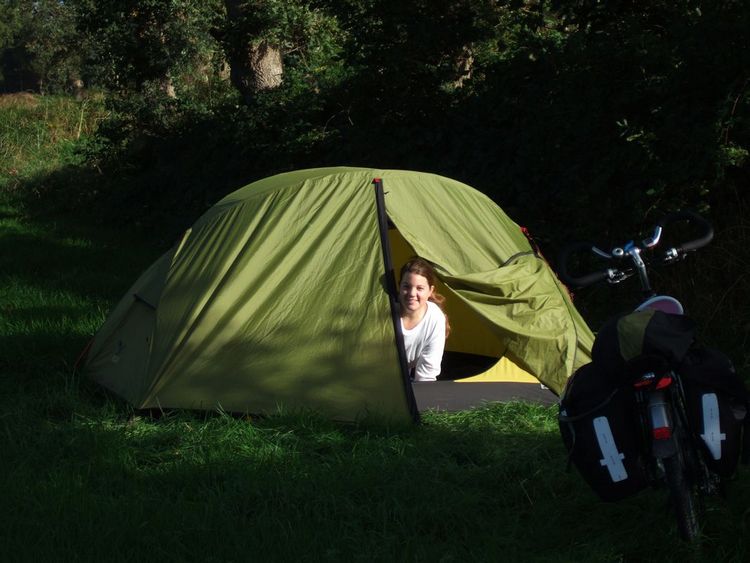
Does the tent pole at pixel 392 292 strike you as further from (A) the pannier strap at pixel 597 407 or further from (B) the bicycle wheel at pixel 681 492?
(B) the bicycle wheel at pixel 681 492

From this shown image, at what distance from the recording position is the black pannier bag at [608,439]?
137 inches

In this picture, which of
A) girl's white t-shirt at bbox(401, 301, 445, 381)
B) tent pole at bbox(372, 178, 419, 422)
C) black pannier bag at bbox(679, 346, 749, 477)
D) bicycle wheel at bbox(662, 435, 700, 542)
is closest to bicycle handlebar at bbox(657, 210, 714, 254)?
black pannier bag at bbox(679, 346, 749, 477)

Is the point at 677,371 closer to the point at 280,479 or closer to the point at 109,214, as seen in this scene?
the point at 280,479

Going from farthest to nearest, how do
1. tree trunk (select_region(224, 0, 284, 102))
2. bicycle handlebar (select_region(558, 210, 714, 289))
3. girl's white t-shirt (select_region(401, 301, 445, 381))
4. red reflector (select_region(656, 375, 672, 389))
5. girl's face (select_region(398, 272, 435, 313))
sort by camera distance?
tree trunk (select_region(224, 0, 284, 102))
girl's white t-shirt (select_region(401, 301, 445, 381))
girl's face (select_region(398, 272, 435, 313))
bicycle handlebar (select_region(558, 210, 714, 289))
red reflector (select_region(656, 375, 672, 389))

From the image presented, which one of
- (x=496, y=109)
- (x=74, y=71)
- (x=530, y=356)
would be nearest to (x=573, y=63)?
→ (x=496, y=109)

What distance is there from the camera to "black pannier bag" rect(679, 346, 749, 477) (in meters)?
3.42

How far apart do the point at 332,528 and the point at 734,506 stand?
1.56m

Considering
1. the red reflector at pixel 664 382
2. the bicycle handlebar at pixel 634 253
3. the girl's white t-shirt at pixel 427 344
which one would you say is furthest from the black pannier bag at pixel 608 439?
the girl's white t-shirt at pixel 427 344

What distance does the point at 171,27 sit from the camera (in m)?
16.4

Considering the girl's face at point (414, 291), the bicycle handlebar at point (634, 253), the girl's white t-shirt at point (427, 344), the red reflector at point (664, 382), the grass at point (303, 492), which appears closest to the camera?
the red reflector at point (664, 382)

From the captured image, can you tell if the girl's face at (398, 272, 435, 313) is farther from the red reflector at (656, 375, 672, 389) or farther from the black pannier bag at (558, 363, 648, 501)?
the red reflector at (656, 375, 672, 389)

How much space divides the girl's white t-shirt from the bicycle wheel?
8.82 feet

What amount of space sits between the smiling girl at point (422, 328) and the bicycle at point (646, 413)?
8.06 ft

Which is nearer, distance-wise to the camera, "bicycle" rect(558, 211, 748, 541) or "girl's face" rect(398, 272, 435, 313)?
"bicycle" rect(558, 211, 748, 541)
